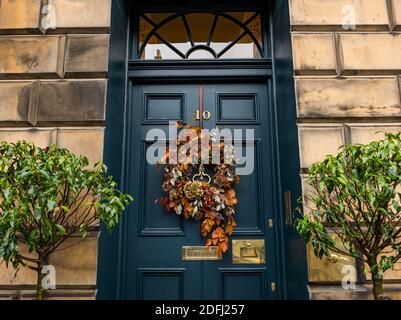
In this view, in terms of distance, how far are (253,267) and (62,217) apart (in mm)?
2066

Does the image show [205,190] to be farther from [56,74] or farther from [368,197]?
[56,74]

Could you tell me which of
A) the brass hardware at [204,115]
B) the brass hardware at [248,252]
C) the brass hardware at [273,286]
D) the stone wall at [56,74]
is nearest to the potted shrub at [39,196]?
the stone wall at [56,74]

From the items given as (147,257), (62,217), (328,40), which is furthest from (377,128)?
(62,217)

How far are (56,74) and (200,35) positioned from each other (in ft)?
5.92

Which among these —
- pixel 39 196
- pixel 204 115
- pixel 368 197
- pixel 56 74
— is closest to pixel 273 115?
pixel 204 115

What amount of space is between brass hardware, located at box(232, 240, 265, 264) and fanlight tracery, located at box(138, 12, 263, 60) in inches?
88.3

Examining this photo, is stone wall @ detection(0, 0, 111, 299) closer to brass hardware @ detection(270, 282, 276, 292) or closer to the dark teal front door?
the dark teal front door

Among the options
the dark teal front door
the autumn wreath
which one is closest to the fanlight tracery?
the dark teal front door

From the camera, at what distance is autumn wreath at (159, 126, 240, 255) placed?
3963 mm

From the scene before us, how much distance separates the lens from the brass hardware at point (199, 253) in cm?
395

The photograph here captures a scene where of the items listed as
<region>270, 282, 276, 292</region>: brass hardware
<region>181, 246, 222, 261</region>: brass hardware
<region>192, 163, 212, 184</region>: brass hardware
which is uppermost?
<region>192, 163, 212, 184</region>: brass hardware

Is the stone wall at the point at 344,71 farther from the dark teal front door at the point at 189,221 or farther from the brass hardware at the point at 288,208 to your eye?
the dark teal front door at the point at 189,221

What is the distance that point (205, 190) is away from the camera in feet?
13.1

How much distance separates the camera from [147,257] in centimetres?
396
